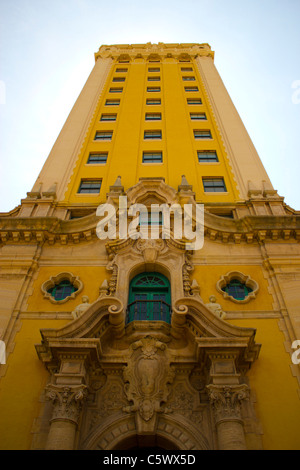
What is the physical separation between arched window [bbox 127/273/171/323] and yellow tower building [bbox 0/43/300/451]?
60mm

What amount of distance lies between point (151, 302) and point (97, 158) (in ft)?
41.5

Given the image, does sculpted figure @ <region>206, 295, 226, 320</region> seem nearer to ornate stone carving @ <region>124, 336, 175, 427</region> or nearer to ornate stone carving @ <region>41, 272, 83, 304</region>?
ornate stone carving @ <region>124, 336, 175, 427</region>

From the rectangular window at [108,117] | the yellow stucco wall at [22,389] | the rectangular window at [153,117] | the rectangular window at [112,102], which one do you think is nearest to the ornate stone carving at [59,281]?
the yellow stucco wall at [22,389]

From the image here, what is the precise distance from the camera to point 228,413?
10602 mm

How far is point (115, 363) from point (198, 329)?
2926 millimetres

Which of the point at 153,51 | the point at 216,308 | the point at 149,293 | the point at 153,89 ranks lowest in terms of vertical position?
the point at 216,308

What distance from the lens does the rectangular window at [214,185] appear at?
21.0 meters

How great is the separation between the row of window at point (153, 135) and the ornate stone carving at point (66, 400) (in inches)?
733

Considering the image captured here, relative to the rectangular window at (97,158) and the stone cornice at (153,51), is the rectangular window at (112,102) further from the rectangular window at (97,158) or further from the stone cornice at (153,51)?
the stone cornice at (153,51)

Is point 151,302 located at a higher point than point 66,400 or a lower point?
higher

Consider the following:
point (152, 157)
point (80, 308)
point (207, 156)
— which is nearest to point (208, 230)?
point (80, 308)

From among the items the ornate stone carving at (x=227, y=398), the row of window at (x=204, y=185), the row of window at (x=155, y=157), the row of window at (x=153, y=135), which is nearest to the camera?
the ornate stone carving at (x=227, y=398)

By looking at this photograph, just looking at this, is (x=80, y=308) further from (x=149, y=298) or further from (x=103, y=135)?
(x=103, y=135)

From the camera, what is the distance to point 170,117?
91.7 feet
